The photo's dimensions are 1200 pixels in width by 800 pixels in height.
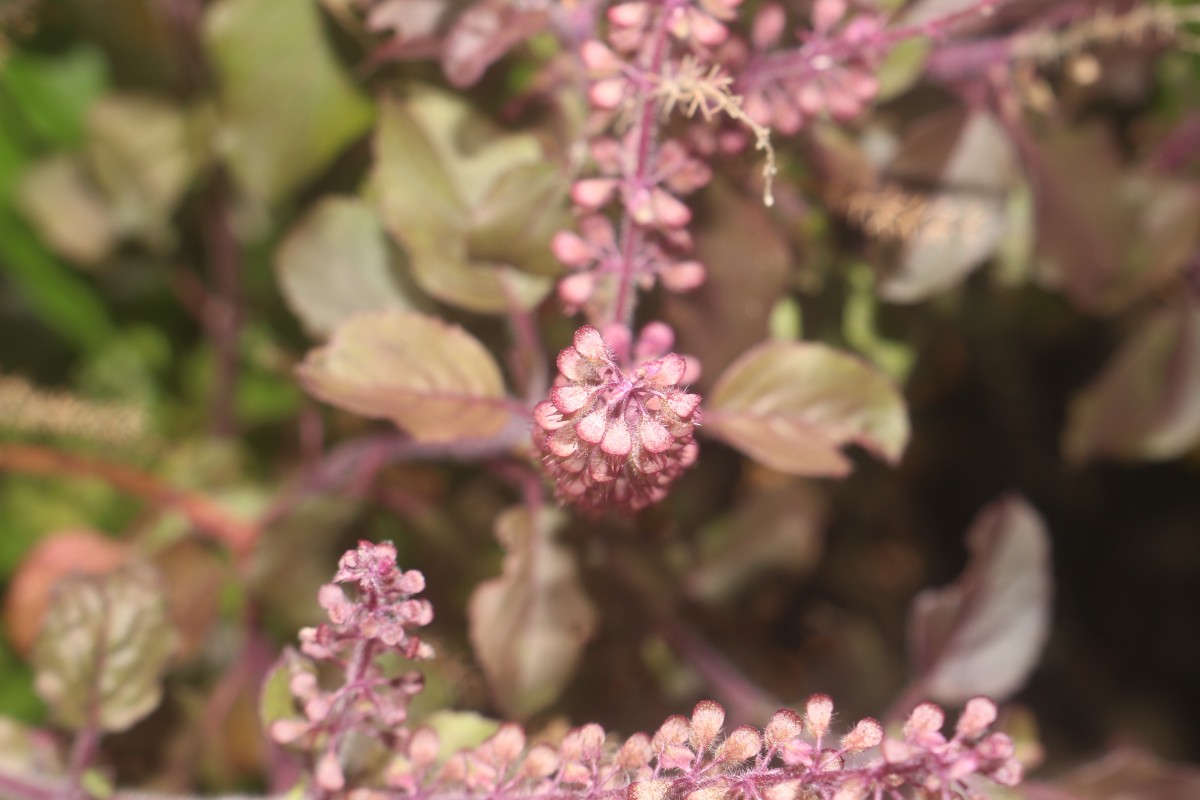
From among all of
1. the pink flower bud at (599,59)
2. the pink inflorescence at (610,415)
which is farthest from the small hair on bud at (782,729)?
the pink flower bud at (599,59)

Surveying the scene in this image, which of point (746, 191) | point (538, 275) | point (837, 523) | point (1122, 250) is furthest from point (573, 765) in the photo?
point (837, 523)

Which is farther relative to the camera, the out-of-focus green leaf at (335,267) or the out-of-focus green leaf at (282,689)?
the out-of-focus green leaf at (335,267)

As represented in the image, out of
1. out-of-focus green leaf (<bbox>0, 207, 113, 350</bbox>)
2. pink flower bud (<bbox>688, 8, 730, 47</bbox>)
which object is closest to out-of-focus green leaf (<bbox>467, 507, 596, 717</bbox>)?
pink flower bud (<bbox>688, 8, 730, 47</bbox>)

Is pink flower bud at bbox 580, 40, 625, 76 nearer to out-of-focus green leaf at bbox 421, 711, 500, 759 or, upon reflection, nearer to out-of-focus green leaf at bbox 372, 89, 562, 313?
out-of-focus green leaf at bbox 372, 89, 562, 313


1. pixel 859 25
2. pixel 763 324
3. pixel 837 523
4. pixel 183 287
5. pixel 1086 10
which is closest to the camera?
pixel 859 25

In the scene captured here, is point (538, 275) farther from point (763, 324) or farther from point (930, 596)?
point (930, 596)

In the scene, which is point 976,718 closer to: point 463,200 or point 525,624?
point 525,624

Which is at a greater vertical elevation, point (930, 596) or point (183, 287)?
point (183, 287)

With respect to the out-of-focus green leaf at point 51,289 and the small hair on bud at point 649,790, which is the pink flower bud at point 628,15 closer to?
the small hair on bud at point 649,790
